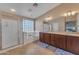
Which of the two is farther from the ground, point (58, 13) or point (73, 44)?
point (58, 13)

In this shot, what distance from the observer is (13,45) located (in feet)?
6.41

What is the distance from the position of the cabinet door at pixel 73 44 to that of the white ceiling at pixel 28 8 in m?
0.67

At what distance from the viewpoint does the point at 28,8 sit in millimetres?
1943

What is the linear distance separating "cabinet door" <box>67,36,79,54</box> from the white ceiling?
Result: 0.67 m

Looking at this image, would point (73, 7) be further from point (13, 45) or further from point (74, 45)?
point (13, 45)

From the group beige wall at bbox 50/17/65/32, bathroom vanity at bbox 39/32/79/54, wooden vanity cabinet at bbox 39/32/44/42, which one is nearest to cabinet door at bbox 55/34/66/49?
bathroom vanity at bbox 39/32/79/54

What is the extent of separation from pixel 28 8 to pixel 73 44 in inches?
41.2

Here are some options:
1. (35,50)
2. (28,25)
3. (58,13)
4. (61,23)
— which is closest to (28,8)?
(28,25)

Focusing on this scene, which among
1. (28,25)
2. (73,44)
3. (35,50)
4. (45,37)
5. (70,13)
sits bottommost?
(35,50)

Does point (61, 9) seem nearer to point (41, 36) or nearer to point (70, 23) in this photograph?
→ point (70, 23)

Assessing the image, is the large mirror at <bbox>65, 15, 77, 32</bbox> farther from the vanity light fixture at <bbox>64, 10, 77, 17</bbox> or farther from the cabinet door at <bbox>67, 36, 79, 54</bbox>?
the cabinet door at <bbox>67, 36, 79, 54</bbox>

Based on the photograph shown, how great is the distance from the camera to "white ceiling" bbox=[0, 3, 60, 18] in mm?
1870

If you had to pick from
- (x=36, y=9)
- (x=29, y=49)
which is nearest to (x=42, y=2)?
(x=36, y=9)

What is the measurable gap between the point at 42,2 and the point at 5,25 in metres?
0.80
